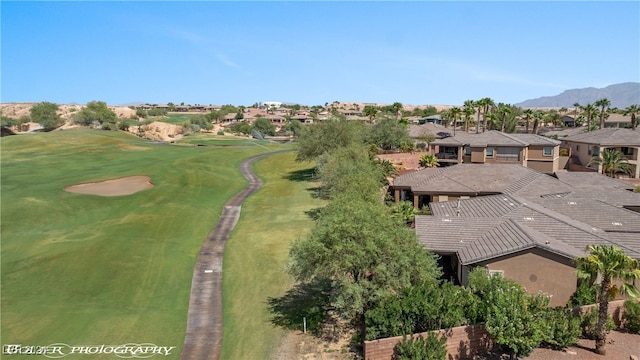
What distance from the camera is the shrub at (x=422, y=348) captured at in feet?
61.8

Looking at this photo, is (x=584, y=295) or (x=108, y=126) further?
(x=108, y=126)

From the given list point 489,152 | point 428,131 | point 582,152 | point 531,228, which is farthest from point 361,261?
point 428,131

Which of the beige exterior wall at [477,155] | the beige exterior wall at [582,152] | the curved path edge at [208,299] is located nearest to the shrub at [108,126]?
the curved path edge at [208,299]

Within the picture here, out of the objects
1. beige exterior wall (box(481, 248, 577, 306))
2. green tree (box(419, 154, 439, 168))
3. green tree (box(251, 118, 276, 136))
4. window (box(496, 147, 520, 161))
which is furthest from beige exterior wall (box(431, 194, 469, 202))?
green tree (box(251, 118, 276, 136))

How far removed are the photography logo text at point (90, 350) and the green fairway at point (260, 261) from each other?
381 centimetres

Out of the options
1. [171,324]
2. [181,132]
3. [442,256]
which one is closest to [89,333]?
[171,324]

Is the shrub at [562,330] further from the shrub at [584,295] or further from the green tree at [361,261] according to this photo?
the green tree at [361,261]

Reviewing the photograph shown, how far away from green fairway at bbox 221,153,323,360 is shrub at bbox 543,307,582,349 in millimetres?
13890

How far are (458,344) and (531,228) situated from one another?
11.1 metres

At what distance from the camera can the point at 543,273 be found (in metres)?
23.2

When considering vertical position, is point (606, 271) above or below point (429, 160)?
below

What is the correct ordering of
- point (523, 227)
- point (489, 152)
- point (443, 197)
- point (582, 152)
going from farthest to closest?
point (582, 152)
point (489, 152)
point (443, 197)
point (523, 227)

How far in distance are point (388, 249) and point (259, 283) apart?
1253 centimetres

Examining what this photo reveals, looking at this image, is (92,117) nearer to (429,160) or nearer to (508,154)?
(429,160)
